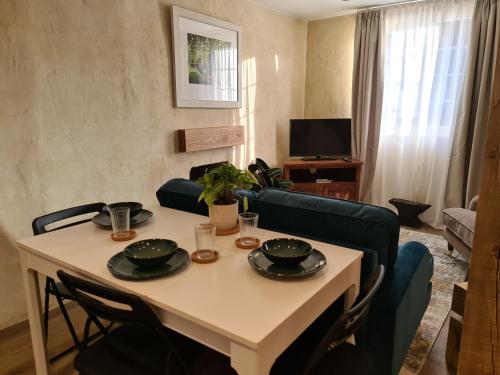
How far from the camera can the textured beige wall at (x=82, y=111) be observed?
2.15 metres

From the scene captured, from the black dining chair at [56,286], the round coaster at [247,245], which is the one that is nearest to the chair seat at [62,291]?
the black dining chair at [56,286]

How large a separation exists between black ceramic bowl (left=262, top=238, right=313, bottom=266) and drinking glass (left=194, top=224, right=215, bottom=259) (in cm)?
20

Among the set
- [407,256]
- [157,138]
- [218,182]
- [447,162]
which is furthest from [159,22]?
[447,162]

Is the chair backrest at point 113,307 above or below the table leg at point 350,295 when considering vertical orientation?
above

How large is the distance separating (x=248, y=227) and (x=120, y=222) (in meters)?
0.57

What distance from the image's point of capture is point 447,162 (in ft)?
12.8

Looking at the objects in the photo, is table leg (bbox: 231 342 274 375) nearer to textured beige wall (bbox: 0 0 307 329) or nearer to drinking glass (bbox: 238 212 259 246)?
drinking glass (bbox: 238 212 259 246)

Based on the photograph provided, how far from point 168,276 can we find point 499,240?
3.08ft

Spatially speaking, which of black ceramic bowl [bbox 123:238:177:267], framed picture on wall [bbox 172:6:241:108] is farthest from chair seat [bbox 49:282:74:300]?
framed picture on wall [bbox 172:6:241:108]

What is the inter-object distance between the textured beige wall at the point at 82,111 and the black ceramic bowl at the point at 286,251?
175cm

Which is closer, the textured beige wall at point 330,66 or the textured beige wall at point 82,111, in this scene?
the textured beige wall at point 82,111

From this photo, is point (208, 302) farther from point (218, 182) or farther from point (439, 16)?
point (439, 16)

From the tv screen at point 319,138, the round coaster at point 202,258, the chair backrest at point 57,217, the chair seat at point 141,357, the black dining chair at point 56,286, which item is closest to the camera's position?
the chair seat at point 141,357

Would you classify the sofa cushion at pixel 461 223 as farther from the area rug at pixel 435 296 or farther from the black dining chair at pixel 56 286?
the black dining chair at pixel 56 286
